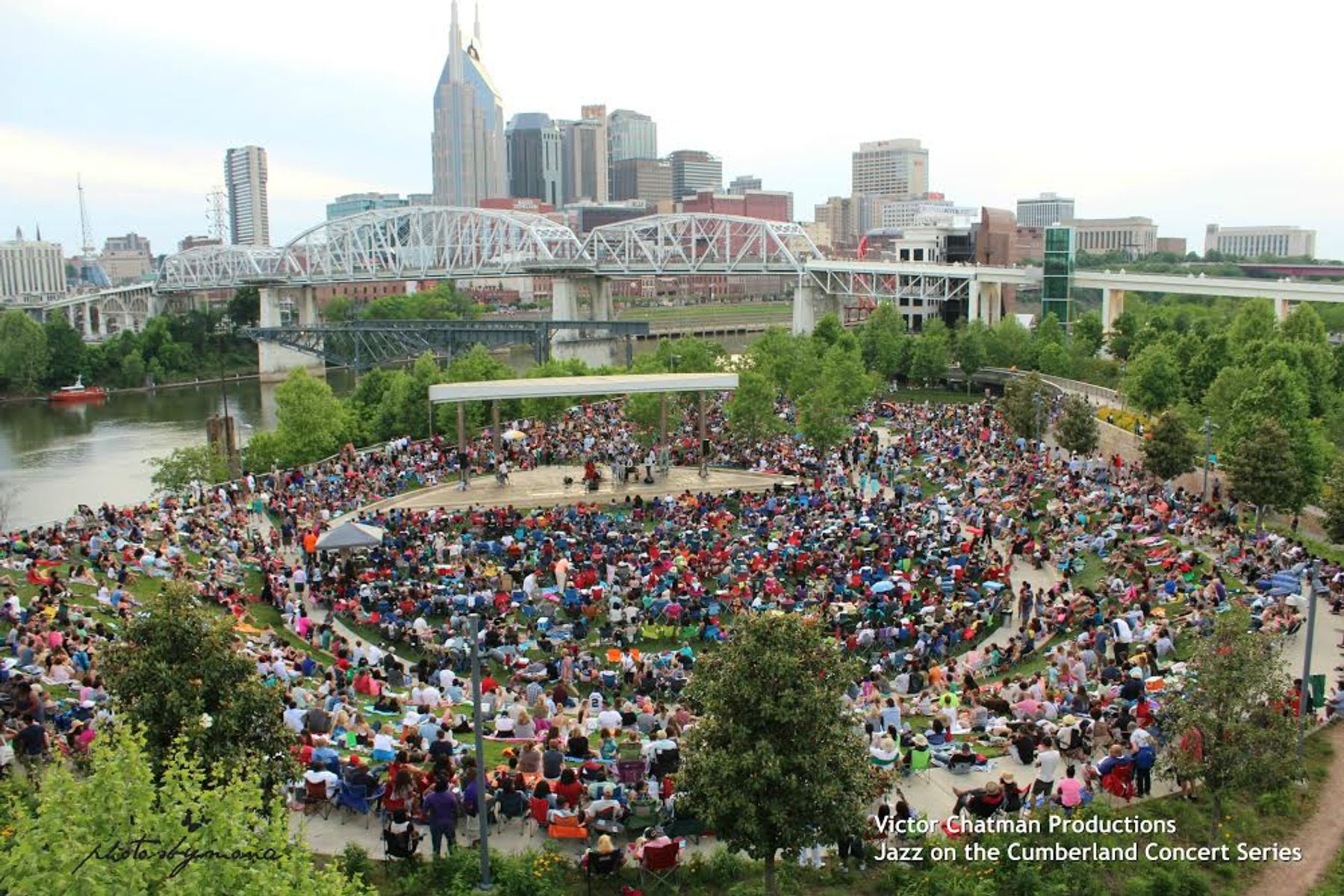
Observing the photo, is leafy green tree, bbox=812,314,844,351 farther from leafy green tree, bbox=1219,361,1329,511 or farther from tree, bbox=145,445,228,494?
tree, bbox=145,445,228,494

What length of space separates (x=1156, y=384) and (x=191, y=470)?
3860 cm

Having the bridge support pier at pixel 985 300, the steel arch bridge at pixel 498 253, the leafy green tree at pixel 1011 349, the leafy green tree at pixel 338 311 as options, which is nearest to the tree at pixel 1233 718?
the leafy green tree at pixel 1011 349

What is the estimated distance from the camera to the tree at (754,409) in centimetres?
4241

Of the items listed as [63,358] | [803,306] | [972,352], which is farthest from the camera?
[803,306]

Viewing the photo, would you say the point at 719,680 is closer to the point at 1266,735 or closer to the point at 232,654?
the point at 232,654

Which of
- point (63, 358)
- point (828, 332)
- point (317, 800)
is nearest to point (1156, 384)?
point (828, 332)

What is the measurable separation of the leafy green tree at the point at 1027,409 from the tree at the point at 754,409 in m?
9.31

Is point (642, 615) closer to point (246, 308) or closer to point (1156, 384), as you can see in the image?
point (1156, 384)

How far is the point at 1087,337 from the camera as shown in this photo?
68.2m

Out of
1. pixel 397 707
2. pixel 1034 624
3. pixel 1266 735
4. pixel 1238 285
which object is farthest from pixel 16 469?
pixel 1238 285

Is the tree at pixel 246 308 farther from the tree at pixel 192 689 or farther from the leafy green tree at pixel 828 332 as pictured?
the tree at pixel 192 689

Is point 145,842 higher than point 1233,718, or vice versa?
point 145,842

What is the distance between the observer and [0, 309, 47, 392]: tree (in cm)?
8956

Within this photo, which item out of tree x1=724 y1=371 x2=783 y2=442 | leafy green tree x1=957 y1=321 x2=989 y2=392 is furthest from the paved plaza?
leafy green tree x1=957 y1=321 x2=989 y2=392
